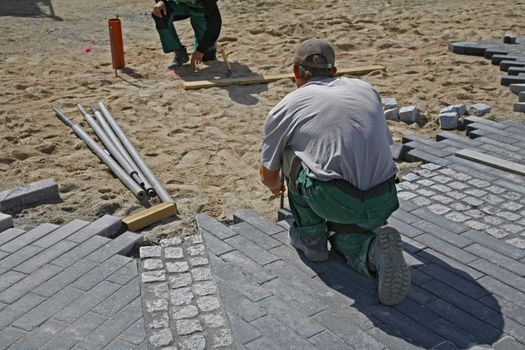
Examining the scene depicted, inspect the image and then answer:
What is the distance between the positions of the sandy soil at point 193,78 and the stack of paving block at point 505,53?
135 millimetres

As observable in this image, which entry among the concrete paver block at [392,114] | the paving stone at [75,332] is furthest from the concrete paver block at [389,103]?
the paving stone at [75,332]

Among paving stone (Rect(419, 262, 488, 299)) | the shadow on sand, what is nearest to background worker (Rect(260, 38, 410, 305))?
paving stone (Rect(419, 262, 488, 299))

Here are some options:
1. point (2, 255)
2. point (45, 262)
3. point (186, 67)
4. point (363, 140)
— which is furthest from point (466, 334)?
point (186, 67)

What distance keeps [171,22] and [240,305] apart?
5625 mm

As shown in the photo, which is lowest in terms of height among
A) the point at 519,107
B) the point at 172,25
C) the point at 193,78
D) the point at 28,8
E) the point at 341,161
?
the point at 519,107

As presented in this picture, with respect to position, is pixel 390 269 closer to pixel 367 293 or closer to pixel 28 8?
pixel 367 293

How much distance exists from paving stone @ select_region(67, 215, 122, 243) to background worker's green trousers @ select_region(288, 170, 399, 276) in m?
1.23

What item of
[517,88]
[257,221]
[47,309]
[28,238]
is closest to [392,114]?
[517,88]

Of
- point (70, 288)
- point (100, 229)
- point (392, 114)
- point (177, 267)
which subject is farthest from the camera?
point (392, 114)

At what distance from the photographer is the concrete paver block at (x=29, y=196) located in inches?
187

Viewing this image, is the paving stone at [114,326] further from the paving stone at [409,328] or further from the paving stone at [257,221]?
the paving stone at [409,328]

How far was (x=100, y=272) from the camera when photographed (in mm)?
3811

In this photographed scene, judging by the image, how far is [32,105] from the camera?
271 inches

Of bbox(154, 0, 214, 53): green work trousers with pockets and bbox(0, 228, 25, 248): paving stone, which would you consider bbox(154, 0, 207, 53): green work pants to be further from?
bbox(0, 228, 25, 248): paving stone
